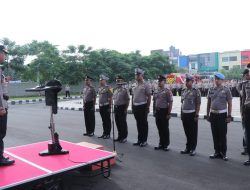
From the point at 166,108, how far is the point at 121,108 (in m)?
1.40

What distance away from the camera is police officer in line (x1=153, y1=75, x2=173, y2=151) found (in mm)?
6191

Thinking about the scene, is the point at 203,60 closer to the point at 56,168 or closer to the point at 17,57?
the point at 17,57

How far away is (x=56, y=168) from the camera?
12.6ft

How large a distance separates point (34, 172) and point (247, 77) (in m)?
3.83

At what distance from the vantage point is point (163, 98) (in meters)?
6.25

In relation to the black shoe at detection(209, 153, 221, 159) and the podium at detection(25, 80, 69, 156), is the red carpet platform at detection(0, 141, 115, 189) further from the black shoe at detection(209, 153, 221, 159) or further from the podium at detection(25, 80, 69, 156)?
the black shoe at detection(209, 153, 221, 159)

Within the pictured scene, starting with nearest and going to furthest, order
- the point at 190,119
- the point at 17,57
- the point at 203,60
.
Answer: the point at 190,119
the point at 17,57
the point at 203,60

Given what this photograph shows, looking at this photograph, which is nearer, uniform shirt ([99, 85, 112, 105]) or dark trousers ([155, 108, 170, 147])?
dark trousers ([155, 108, 170, 147])

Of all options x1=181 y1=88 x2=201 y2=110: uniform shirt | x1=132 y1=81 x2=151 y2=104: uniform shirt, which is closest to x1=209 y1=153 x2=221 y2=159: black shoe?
x1=181 y1=88 x2=201 y2=110: uniform shirt

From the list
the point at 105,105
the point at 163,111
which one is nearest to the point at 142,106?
the point at 163,111

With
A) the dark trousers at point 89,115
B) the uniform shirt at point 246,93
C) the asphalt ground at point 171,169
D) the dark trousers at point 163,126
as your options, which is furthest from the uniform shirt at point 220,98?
the dark trousers at point 89,115

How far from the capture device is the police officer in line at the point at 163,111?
6.19 metres

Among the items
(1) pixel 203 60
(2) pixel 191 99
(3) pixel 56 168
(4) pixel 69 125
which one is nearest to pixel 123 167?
(3) pixel 56 168

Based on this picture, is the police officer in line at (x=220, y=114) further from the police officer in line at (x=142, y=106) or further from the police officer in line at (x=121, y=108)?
the police officer in line at (x=121, y=108)
